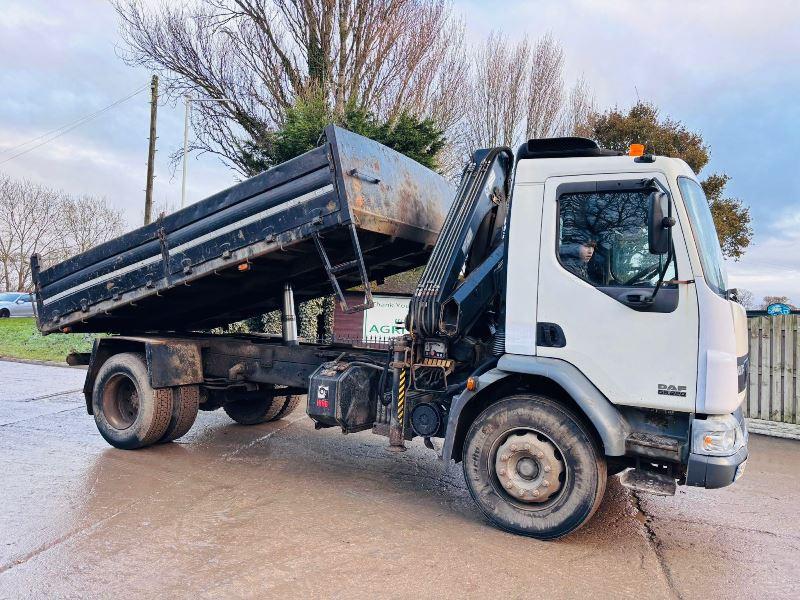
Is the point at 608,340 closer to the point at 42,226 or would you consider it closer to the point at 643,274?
the point at 643,274

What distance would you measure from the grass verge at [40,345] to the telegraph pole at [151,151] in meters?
5.77

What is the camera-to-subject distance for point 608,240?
14.5 ft

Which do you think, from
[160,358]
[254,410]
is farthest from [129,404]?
[254,410]

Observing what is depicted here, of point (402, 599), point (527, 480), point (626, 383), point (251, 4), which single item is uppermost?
point (251, 4)

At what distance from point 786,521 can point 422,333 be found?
11.2 feet

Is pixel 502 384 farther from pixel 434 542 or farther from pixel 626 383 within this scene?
pixel 434 542

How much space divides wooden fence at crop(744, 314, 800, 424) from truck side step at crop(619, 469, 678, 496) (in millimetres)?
5801

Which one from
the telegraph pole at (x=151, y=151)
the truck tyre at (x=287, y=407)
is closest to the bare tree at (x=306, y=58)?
the telegraph pole at (x=151, y=151)

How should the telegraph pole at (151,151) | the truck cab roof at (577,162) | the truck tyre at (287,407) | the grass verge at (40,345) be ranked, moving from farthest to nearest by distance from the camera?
the telegraph pole at (151,151), the grass verge at (40,345), the truck tyre at (287,407), the truck cab roof at (577,162)

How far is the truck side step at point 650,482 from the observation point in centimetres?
425

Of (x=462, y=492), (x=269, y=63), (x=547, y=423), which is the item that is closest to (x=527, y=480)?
(x=547, y=423)

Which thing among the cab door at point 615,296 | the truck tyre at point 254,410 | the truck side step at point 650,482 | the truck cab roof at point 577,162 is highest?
the truck cab roof at point 577,162

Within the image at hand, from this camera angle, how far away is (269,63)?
2128 centimetres

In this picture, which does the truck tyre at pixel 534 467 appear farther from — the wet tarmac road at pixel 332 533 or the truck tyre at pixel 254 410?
the truck tyre at pixel 254 410
